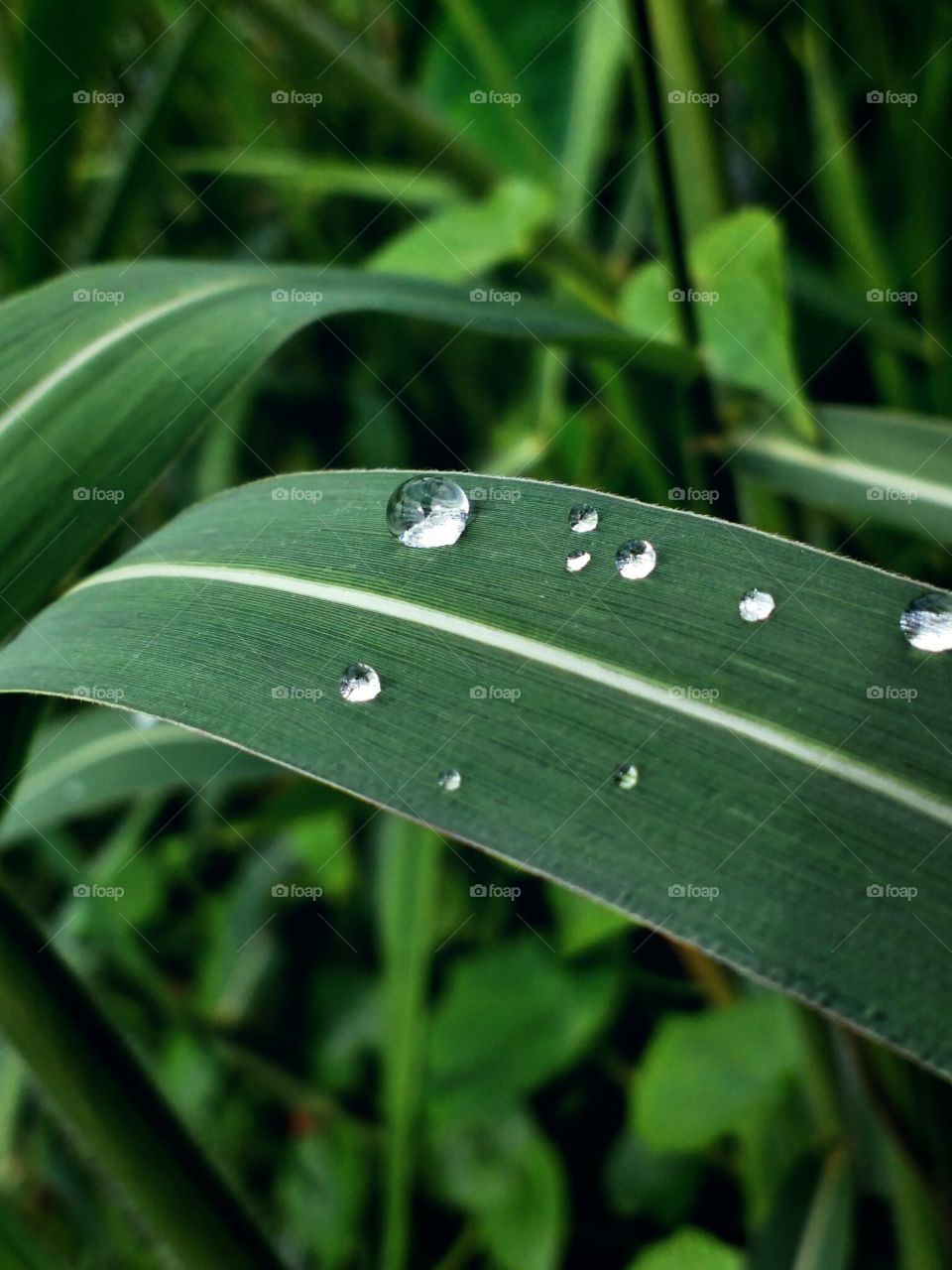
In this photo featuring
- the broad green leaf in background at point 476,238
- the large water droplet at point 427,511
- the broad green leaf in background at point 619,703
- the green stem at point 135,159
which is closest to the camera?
the broad green leaf in background at point 619,703

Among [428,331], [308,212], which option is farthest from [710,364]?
[308,212]

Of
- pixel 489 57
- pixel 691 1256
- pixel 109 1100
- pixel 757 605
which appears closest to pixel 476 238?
pixel 489 57

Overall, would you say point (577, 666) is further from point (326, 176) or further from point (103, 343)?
point (326, 176)

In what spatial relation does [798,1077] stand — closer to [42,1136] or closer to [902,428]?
[902,428]

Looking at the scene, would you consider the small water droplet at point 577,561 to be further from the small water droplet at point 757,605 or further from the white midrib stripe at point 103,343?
Answer: the white midrib stripe at point 103,343

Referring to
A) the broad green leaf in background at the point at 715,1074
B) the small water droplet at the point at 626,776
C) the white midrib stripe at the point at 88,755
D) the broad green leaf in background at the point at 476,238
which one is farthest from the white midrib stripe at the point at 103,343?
the broad green leaf in background at the point at 715,1074

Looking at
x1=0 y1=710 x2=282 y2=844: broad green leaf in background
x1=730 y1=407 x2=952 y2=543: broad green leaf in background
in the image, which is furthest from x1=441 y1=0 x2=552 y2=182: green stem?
x1=0 y1=710 x2=282 y2=844: broad green leaf in background

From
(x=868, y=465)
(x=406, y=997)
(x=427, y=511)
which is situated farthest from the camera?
(x=406, y=997)
